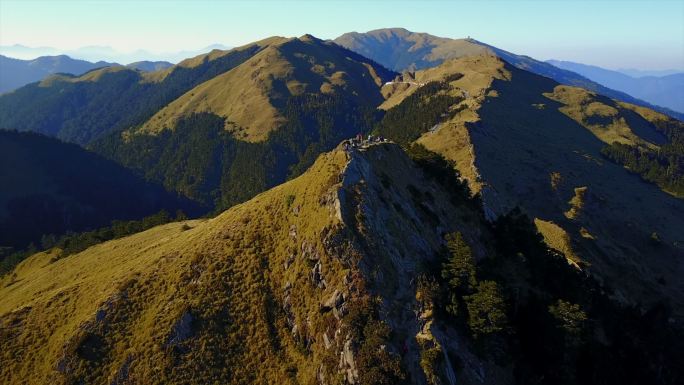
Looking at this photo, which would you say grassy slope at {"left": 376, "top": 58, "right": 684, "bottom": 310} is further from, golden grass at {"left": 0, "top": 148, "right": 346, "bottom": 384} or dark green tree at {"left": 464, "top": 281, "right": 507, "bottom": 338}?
golden grass at {"left": 0, "top": 148, "right": 346, "bottom": 384}

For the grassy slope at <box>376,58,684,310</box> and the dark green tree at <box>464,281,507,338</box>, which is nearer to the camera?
the dark green tree at <box>464,281,507,338</box>

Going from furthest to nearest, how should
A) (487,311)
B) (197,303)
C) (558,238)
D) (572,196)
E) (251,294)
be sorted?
(572,196), (558,238), (251,294), (197,303), (487,311)

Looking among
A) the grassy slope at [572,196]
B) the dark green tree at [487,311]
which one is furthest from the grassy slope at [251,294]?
the grassy slope at [572,196]

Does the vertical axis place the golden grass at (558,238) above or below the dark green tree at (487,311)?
below

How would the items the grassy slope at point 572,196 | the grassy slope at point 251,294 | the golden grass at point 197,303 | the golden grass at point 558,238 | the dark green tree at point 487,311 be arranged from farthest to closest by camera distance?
the grassy slope at point 572,196 → the golden grass at point 558,238 → the golden grass at point 197,303 → the dark green tree at point 487,311 → the grassy slope at point 251,294

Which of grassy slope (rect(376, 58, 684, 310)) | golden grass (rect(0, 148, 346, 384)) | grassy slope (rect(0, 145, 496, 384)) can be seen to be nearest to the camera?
grassy slope (rect(0, 145, 496, 384))

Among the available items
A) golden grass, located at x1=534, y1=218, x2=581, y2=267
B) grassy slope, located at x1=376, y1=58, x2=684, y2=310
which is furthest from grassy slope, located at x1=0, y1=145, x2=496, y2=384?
grassy slope, located at x1=376, y1=58, x2=684, y2=310

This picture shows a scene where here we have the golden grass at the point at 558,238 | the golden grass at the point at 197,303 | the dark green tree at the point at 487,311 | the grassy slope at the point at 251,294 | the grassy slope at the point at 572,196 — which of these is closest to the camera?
the grassy slope at the point at 251,294

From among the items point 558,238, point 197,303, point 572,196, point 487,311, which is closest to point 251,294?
point 197,303

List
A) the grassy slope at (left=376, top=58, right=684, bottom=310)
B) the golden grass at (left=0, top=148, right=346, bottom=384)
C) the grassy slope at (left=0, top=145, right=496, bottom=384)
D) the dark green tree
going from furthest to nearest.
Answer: the grassy slope at (left=376, top=58, right=684, bottom=310)
the golden grass at (left=0, top=148, right=346, bottom=384)
the dark green tree
the grassy slope at (left=0, top=145, right=496, bottom=384)

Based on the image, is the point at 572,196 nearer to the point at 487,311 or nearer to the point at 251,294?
the point at 487,311

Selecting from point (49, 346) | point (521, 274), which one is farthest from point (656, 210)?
point (49, 346)

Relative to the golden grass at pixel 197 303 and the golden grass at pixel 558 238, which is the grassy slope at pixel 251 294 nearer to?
the golden grass at pixel 197 303

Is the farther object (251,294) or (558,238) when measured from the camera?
(558,238)
